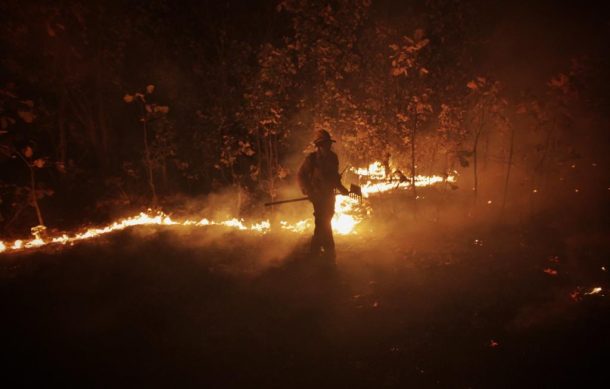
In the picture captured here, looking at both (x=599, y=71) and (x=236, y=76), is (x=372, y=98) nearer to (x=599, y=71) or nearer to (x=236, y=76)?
(x=236, y=76)

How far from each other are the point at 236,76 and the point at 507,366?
1168 centimetres

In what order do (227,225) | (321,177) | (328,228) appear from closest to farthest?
1. (321,177)
2. (328,228)
3. (227,225)

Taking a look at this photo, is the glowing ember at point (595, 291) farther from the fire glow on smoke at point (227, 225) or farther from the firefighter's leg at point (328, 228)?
the fire glow on smoke at point (227, 225)

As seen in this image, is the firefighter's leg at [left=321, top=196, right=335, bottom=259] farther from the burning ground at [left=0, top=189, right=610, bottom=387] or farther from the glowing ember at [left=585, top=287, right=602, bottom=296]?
the glowing ember at [left=585, top=287, right=602, bottom=296]

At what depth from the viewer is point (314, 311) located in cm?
671

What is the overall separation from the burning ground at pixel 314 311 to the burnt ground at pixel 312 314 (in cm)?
3

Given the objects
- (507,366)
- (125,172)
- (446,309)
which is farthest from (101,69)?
(507,366)

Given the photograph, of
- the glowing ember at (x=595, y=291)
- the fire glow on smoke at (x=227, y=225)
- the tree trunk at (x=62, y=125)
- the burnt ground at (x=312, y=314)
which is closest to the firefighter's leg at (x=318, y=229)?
the burnt ground at (x=312, y=314)

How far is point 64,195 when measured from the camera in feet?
49.9

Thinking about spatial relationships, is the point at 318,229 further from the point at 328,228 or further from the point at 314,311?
the point at 314,311

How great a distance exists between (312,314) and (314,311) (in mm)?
106

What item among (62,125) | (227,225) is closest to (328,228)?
(227,225)

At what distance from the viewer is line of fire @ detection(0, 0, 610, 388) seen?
5.59 m

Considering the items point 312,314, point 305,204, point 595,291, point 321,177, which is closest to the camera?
point 312,314
